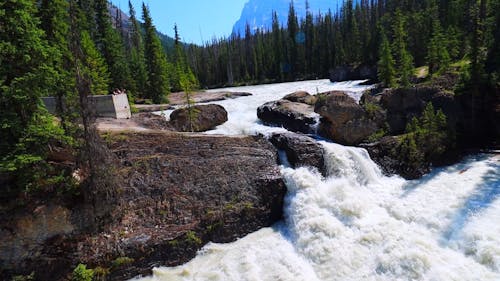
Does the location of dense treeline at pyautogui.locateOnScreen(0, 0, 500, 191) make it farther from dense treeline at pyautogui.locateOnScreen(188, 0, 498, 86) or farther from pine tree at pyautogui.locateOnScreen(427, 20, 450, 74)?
dense treeline at pyautogui.locateOnScreen(188, 0, 498, 86)

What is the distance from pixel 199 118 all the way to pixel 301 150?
9634 mm

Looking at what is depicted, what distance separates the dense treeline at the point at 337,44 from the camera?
4500 centimetres

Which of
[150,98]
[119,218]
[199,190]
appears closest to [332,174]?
[199,190]

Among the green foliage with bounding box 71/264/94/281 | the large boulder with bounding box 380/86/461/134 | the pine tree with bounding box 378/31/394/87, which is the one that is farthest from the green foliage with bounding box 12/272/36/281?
the pine tree with bounding box 378/31/394/87

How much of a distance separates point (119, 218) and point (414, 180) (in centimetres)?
1454

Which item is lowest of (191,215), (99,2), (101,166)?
(191,215)

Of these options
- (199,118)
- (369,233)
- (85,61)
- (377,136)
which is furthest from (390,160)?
(85,61)

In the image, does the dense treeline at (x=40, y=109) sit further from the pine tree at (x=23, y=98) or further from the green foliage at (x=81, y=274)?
the green foliage at (x=81, y=274)

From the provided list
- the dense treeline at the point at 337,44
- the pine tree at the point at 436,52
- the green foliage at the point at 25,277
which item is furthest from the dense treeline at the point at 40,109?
the pine tree at the point at 436,52

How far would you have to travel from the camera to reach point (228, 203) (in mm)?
13734

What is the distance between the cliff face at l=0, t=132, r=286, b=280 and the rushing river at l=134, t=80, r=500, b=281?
2.46 feet

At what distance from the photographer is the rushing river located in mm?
10602

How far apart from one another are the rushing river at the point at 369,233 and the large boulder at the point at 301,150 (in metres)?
0.44

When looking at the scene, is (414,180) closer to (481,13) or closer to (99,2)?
(481,13)
